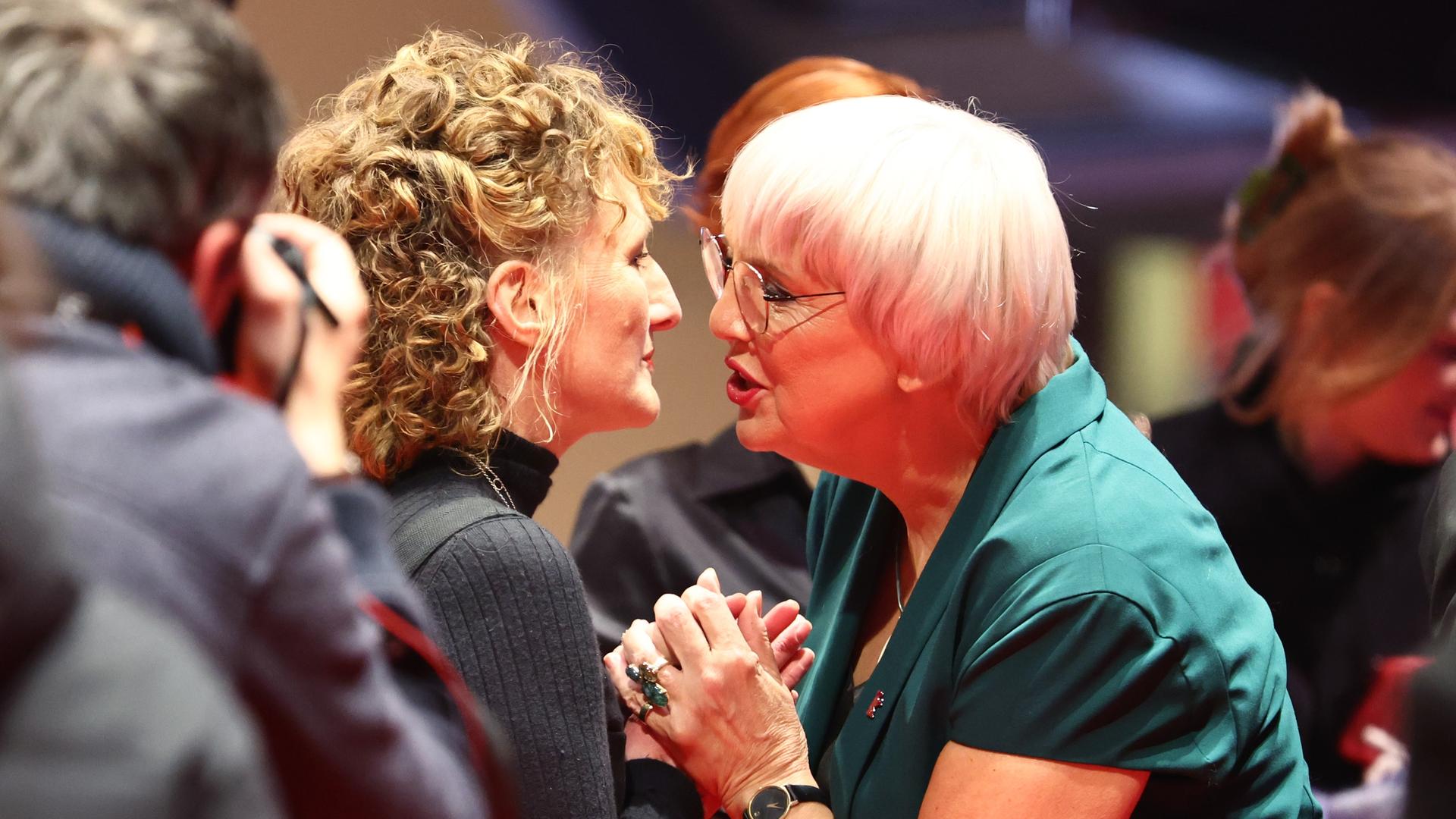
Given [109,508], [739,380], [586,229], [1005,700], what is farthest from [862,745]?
[109,508]

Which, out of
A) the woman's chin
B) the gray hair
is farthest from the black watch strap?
the gray hair

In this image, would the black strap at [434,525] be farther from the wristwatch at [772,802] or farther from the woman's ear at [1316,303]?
the woman's ear at [1316,303]

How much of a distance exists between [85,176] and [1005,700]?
1.05 metres

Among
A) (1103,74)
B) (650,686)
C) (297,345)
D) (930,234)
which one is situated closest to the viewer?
(297,345)

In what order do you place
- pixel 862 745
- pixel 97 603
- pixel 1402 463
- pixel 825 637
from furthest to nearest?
pixel 1402 463 < pixel 825 637 < pixel 862 745 < pixel 97 603

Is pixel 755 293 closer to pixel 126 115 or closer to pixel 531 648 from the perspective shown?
pixel 531 648

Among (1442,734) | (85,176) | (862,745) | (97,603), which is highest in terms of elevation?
(85,176)

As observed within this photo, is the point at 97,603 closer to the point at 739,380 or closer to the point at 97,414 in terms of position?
the point at 97,414

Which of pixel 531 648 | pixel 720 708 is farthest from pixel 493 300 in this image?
pixel 720 708

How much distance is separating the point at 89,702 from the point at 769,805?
1.08m

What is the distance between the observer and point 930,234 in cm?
158

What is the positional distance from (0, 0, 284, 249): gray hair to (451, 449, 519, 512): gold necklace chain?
786mm

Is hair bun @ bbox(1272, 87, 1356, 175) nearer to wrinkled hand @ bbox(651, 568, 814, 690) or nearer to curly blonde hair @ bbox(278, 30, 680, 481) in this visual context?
wrinkled hand @ bbox(651, 568, 814, 690)

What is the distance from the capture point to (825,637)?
6.23 ft
